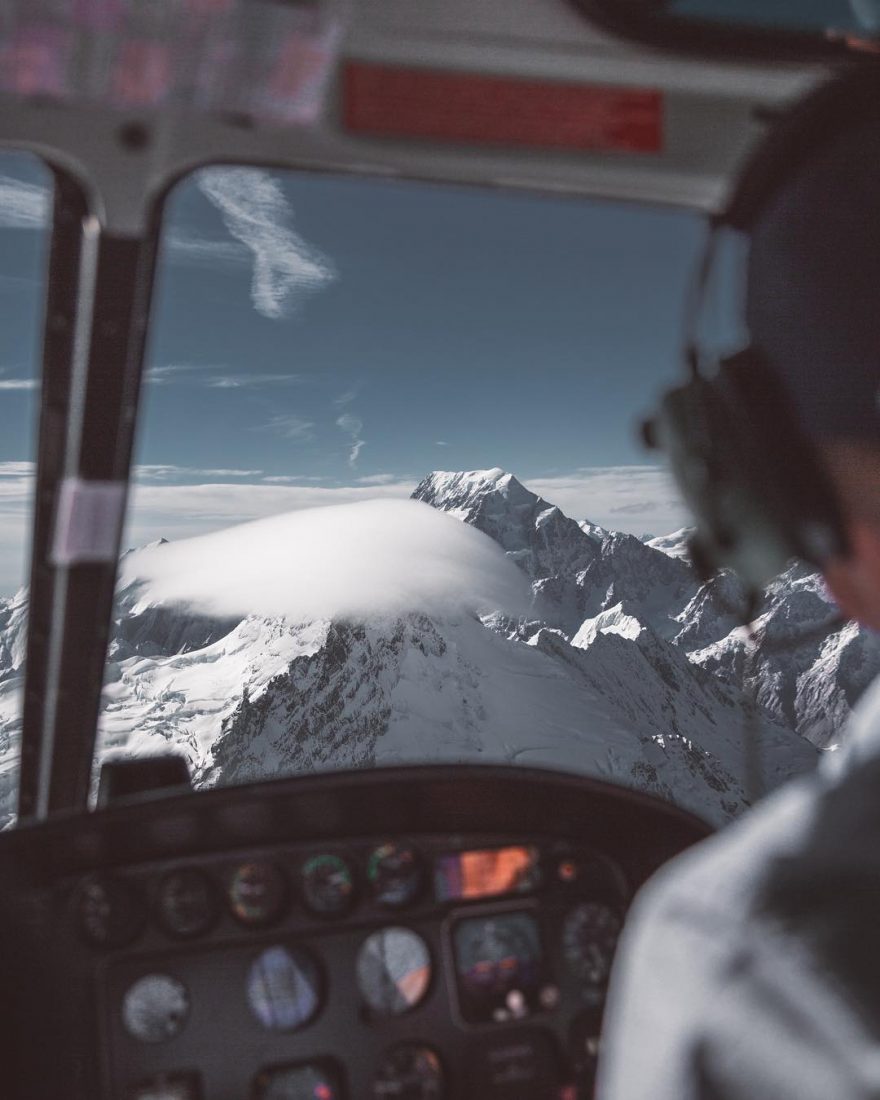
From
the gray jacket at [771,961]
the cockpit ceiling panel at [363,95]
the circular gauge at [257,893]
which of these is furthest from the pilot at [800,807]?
the circular gauge at [257,893]

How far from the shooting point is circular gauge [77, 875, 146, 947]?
5.45 ft

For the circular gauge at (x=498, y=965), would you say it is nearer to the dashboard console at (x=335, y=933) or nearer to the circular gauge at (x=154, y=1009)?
the dashboard console at (x=335, y=933)

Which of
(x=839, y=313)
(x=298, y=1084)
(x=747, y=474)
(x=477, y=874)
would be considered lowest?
(x=298, y=1084)

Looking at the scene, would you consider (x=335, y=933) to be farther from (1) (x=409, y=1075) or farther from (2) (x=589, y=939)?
(2) (x=589, y=939)

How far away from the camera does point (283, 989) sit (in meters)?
1.72

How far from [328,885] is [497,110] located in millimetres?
1281

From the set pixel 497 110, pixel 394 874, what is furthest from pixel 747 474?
pixel 394 874

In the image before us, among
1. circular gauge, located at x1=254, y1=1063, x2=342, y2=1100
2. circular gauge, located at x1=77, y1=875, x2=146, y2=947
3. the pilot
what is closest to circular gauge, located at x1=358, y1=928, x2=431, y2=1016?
circular gauge, located at x1=254, y1=1063, x2=342, y2=1100

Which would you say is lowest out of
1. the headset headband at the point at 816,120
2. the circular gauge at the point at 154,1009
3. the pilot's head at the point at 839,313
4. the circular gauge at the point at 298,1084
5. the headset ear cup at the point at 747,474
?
the circular gauge at the point at 298,1084

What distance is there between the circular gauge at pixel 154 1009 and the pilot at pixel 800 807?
1.28 metres

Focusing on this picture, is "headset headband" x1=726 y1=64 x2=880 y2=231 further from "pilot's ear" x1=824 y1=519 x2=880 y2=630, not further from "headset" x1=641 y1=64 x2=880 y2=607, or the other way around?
"pilot's ear" x1=824 y1=519 x2=880 y2=630

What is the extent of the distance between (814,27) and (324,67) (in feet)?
2.24

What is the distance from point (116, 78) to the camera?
3.50 ft

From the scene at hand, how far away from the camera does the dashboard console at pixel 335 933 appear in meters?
1.64
